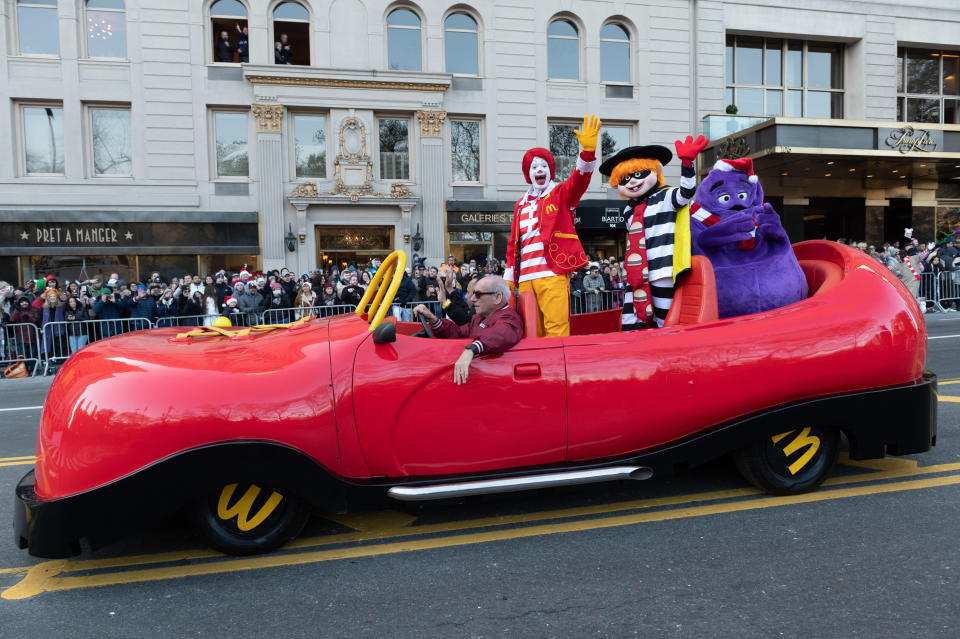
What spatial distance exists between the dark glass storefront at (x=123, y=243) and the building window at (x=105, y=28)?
15.7 feet

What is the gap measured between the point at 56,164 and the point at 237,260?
5776 millimetres

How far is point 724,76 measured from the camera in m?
22.3

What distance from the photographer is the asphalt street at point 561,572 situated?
Answer: 8.33ft

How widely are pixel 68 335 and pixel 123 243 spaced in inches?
345

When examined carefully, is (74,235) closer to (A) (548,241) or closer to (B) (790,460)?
(A) (548,241)

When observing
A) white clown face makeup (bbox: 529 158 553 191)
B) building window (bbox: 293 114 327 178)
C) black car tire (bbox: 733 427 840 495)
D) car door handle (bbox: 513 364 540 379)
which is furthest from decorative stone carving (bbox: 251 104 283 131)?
black car tire (bbox: 733 427 840 495)

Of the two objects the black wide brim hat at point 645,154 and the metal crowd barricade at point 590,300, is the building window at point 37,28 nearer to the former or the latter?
the metal crowd barricade at point 590,300

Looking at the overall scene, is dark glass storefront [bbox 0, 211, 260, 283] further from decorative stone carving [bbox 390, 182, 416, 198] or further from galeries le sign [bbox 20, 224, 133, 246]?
decorative stone carving [bbox 390, 182, 416, 198]

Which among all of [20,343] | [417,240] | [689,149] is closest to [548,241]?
[689,149]

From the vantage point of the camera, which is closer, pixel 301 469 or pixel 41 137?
pixel 301 469

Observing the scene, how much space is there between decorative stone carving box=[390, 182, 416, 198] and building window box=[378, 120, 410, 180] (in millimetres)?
548

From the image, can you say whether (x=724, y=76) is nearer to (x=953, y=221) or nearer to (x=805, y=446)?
(x=953, y=221)

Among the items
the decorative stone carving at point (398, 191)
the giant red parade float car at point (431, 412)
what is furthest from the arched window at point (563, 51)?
the giant red parade float car at point (431, 412)

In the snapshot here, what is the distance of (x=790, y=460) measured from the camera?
12.1ft
